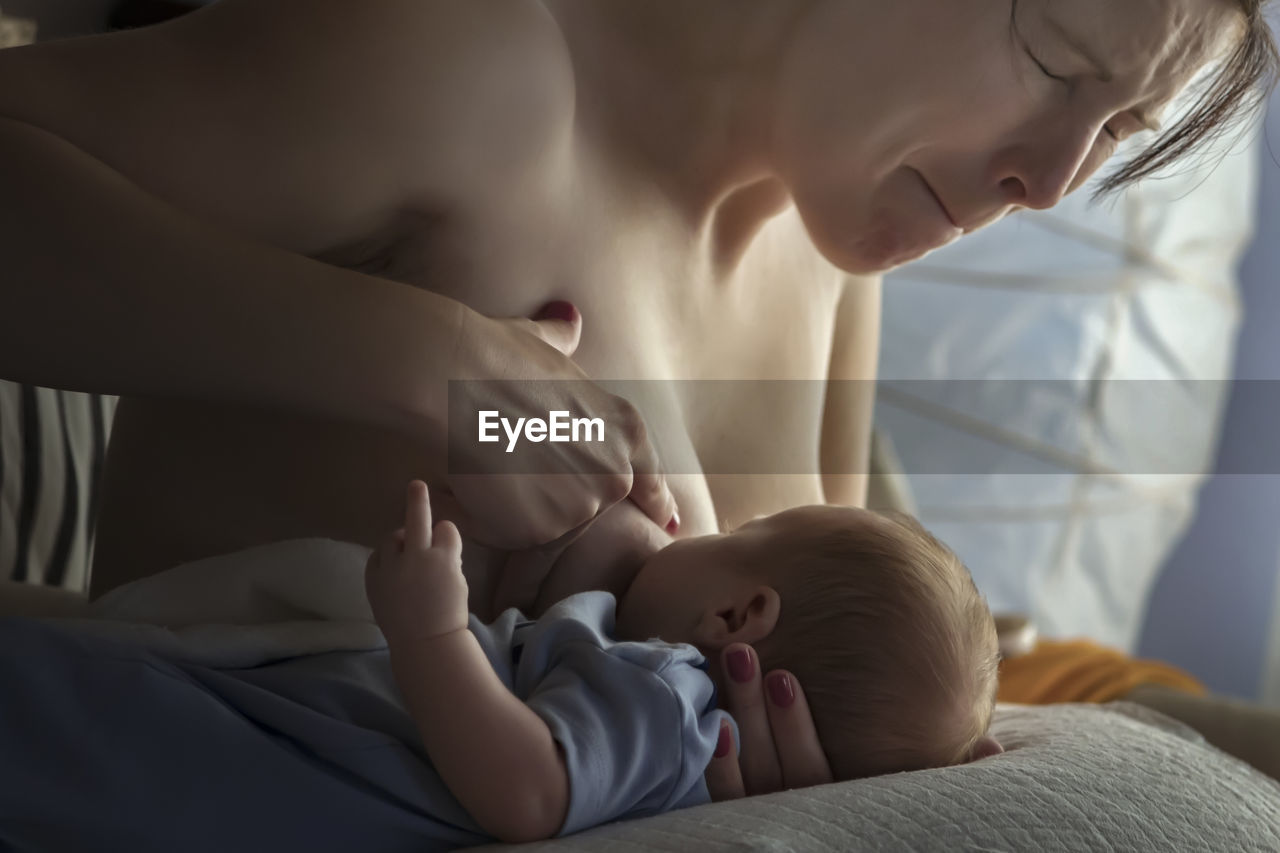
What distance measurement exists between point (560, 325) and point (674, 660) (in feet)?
0.84

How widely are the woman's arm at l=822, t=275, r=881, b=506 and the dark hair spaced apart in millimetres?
335

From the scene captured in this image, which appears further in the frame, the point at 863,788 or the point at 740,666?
the point at 740,666

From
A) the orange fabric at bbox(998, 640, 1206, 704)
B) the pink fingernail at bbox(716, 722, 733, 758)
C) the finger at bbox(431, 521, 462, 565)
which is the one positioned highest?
the finger at bbox(431, 521, 462, 565)

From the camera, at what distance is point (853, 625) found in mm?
756

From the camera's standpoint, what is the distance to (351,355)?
24.9 inches

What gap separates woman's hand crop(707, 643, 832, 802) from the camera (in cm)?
74

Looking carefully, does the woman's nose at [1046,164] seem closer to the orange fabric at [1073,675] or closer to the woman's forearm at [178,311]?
the woman's forearm at [178,311]

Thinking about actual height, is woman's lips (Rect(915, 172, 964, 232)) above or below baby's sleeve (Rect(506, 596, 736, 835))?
above

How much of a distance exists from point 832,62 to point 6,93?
590 millimetres

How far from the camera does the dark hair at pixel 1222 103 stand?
976 mm

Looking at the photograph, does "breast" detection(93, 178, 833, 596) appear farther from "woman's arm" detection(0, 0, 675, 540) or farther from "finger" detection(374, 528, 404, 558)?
"finger" detection(374, 528, 404, 558)

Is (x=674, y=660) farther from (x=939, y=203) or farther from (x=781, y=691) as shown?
(x=939, y=203)

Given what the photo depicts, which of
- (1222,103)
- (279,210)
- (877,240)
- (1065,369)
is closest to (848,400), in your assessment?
(877,240)

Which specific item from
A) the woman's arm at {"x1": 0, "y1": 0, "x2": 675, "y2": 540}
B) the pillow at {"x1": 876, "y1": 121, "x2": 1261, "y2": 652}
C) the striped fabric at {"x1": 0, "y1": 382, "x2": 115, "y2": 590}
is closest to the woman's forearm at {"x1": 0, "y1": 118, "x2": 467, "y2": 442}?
the woman's arm at {"x1": 0, "y1": 0, "x2": 675, "y2": 540}
